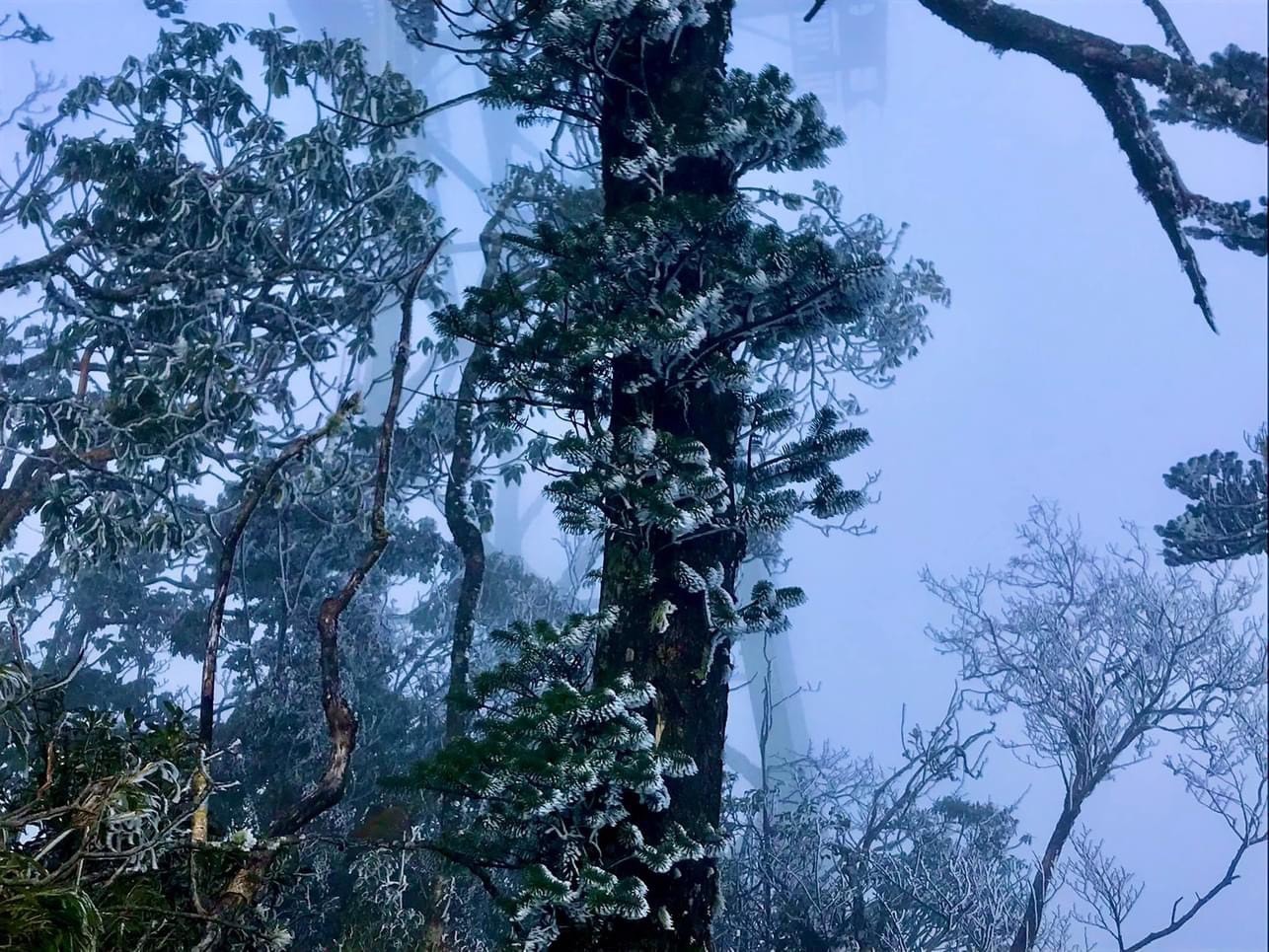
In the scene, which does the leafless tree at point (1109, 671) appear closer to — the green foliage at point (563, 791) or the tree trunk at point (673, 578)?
the tree trunk at point (673, 578)

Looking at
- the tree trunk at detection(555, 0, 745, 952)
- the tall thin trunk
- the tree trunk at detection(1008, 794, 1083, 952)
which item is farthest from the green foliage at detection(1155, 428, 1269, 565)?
the tall thin trunk

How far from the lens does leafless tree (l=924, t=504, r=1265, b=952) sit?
3.19 m

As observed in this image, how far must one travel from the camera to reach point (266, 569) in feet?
14.9

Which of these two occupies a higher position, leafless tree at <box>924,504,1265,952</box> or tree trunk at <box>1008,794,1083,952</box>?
leafless tree at <box>924,504,1265,952</box>

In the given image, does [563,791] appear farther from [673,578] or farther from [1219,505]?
[1219,505]

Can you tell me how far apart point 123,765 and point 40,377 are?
2.45 meters

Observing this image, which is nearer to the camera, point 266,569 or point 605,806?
point 605,806

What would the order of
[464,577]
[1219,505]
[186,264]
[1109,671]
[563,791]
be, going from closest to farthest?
[563,791] → [1219,505] → [1109,671] → [186,264] → [464,577]

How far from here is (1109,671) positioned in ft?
12.0

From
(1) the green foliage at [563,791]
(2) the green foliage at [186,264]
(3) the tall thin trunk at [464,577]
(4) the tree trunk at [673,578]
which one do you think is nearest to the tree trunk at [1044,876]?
(4) the tree trunk at [673,578]

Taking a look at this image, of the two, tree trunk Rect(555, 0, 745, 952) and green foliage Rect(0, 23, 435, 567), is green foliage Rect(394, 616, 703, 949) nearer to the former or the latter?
tree trunk Rect(555, 0, 745, 952)

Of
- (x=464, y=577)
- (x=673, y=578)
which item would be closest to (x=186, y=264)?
(x=464, y=577)

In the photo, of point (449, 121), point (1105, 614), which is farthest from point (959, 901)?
point (449, 121)

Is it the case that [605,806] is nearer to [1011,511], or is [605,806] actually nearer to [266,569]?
[1011,511]
